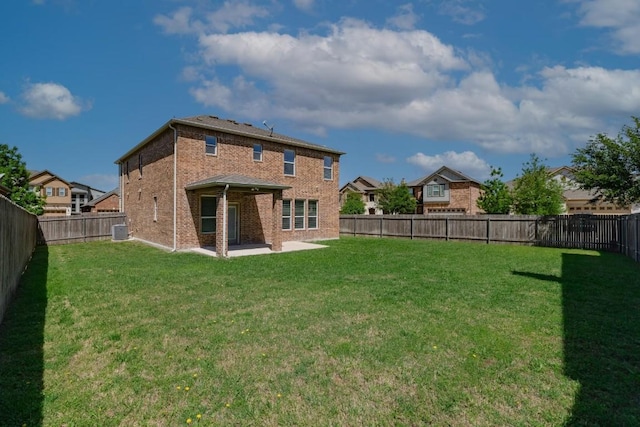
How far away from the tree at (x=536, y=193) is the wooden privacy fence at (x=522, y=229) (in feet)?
22.5

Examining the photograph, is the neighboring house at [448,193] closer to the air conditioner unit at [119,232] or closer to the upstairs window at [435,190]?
the upstairs window at [435,190]

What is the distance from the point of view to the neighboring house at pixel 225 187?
47.2 feet

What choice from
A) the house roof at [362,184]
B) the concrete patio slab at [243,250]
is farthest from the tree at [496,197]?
the house roof at [362,184]

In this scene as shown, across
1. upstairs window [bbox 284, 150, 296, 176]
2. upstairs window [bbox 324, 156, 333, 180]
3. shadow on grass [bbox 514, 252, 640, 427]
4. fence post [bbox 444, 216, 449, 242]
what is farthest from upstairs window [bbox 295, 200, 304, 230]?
shadow on grass [bbox 514, 252, 640, 427]

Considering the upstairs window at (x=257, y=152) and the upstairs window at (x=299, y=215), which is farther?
the upstairs window at (x=299, y=215)

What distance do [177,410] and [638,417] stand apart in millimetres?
3869

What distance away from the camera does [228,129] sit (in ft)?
51.3

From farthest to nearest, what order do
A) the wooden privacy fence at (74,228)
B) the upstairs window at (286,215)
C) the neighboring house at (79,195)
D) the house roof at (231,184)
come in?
1. the neighboring house at (79,195)
2. the upstairs window at (286,215)
3. the wooden privacy fence at (74,228)
4. the house roof at (231,184)

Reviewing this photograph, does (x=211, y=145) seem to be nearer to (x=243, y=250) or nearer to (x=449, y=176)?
(x=243, y=250)

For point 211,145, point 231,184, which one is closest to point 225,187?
point 231,184

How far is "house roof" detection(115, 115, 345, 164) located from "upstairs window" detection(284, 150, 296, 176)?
1.67ft

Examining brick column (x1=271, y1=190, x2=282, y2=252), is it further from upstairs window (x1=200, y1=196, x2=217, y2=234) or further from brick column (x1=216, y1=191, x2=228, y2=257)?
upstairs window (x1=200, y1=196, x2=217, y2=234)

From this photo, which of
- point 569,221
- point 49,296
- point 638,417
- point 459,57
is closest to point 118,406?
point 638,417

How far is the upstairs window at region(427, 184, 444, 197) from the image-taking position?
42.0 metres
